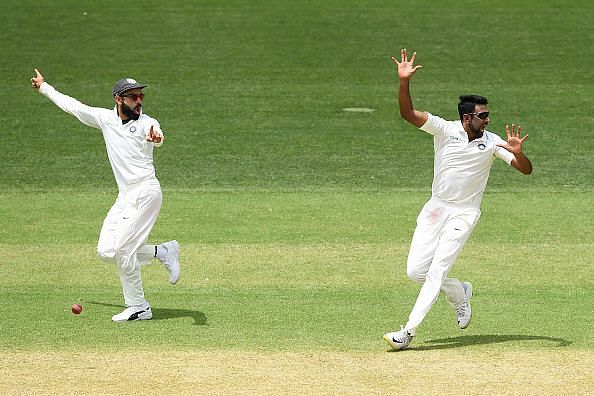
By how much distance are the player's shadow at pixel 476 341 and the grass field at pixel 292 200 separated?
0.04 meters

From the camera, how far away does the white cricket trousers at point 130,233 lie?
12133 mm

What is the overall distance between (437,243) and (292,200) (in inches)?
281

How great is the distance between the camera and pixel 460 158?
11328 mm

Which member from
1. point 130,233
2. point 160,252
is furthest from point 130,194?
point 160,252

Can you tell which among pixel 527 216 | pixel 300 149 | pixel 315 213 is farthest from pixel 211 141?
pixel 527 216

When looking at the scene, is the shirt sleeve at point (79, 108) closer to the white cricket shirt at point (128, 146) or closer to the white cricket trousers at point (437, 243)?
the white cricket shirt at point (128, 146)

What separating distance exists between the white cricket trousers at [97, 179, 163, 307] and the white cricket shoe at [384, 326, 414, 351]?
2861mm

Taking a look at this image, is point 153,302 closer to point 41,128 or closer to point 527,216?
point 527,216

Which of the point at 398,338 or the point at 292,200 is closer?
the point at 398,338

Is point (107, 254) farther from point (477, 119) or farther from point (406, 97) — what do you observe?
point (477, 119)

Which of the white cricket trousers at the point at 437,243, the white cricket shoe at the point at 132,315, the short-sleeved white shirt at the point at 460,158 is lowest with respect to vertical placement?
the white cricket shoe at the point at 132,315

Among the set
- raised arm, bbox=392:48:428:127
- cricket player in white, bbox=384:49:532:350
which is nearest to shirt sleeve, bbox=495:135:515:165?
cricket player in white, bbox=384:49:532:350

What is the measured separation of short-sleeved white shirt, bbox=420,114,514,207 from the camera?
11.3 metres

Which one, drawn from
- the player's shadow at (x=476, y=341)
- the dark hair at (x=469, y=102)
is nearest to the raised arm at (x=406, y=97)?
the dark hair at (x=469, y=102)
